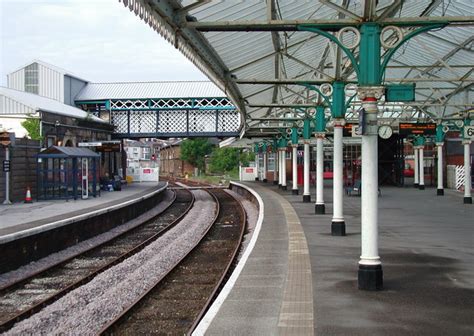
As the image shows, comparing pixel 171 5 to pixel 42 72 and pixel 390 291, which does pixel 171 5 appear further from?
pixel 42 72

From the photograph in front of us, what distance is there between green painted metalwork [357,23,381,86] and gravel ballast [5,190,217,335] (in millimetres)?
4816

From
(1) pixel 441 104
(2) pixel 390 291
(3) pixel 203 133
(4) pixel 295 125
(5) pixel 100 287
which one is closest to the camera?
(2) pixel 390 291

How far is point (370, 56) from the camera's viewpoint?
8.88 m

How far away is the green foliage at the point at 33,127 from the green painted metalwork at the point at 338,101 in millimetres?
20449

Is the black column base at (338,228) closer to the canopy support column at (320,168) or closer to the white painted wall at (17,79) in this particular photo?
the canopy support column at (320,168)

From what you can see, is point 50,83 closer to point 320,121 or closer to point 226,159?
point 320,121

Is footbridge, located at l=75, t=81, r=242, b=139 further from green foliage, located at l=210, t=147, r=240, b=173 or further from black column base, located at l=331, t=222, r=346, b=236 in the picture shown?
green foliage, located at l=210, t=147, r=240, b=173

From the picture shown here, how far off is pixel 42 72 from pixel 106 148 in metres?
16.5

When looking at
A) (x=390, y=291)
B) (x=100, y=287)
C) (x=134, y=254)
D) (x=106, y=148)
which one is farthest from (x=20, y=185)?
(x=390, y=291)

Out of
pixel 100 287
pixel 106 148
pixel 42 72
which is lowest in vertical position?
pixel 100 287

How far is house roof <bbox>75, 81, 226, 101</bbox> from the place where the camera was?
158 ft

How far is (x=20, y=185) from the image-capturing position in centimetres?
2686

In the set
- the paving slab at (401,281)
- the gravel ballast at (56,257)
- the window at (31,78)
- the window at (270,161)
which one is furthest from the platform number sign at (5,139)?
the window at (270,161)

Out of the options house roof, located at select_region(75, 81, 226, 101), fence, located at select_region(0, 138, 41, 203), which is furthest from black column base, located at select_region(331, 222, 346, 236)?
house roof, located at select_region(75, 81, 226, 101)
